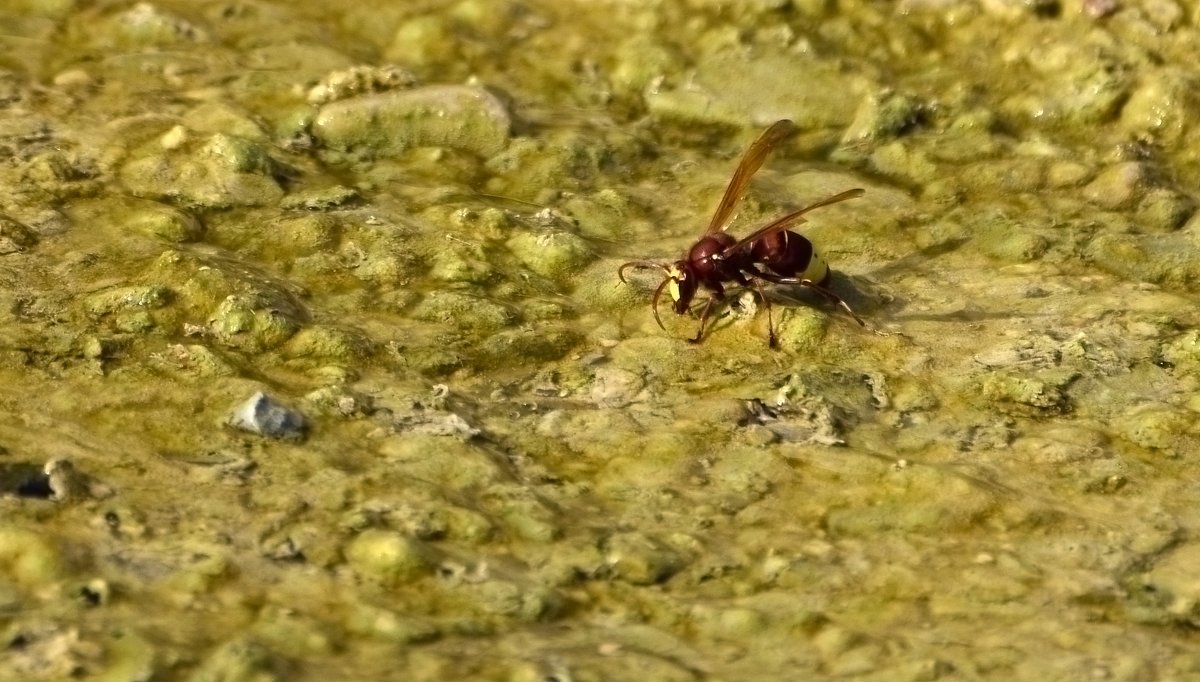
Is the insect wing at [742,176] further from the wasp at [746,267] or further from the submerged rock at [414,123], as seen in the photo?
the submerged rock at [414,123]

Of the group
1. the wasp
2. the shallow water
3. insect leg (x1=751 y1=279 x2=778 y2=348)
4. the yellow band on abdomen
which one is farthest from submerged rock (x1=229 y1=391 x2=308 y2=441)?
the yellow band on abdomen

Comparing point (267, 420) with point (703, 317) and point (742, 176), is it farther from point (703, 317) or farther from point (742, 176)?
point (742, 176)

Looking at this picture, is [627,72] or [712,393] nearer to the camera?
[712,393]

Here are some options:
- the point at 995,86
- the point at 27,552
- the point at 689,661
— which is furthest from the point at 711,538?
the point at 995,86

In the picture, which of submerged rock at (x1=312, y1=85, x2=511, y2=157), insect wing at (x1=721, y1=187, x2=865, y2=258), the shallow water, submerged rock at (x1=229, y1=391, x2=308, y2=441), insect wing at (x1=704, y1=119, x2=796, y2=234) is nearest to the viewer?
the shallow water

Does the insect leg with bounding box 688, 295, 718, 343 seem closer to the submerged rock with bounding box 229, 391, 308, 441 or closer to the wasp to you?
the wasp

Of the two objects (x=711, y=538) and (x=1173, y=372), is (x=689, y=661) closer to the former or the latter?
(x=711, y=538)

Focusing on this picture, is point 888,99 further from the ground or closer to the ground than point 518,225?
further from the ground
